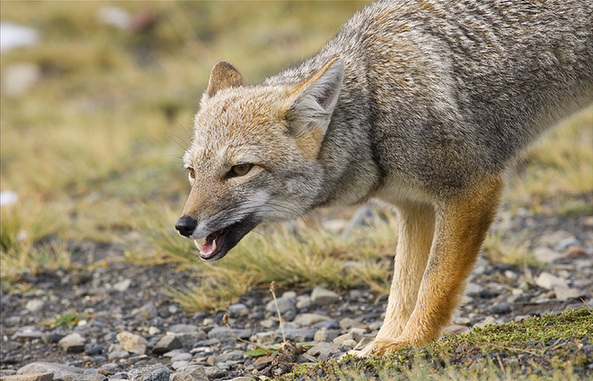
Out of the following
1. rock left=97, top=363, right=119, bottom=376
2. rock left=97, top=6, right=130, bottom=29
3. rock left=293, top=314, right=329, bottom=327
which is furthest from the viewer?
rock left=97, top=6, right=130, bottom=29

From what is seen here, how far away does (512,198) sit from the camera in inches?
312

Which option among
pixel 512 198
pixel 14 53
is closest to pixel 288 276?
pixel 512 198

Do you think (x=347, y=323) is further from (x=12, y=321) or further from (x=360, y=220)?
(x=12, y=321)

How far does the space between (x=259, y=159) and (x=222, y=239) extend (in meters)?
0.51

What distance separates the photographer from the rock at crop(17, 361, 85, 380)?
434 cm

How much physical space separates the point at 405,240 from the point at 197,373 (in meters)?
1.63

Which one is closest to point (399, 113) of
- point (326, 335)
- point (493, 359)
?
point (493, 359)

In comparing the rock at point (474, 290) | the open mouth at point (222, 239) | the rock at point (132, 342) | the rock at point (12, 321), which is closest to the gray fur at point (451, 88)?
the open mouth at point (222, 239)

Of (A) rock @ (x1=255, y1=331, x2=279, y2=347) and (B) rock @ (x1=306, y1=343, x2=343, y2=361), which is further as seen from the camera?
(A) rock @ (x1=255, y1=331, x2=279, y2=347)

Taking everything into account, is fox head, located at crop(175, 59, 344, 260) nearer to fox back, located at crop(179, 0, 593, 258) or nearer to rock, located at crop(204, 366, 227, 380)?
fox back, located at crop(179, 0, 593, 258)

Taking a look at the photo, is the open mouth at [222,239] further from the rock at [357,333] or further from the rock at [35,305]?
the rock at [35,305]

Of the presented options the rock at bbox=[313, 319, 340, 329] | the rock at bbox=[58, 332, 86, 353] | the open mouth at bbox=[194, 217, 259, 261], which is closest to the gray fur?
the open mouth at bbox=[194, 217, 259, 261]

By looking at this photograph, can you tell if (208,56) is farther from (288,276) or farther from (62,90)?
(288,276)

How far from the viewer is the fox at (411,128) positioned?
413cm
